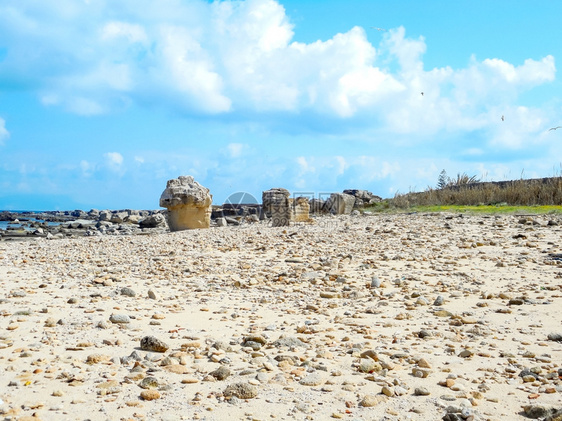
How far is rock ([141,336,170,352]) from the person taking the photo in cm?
368

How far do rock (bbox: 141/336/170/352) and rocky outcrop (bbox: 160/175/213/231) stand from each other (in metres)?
10.1

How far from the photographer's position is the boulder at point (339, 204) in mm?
18828

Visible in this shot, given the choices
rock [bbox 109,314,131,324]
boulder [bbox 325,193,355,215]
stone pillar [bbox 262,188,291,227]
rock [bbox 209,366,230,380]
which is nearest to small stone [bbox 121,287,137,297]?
rock [bbox 109,314,131,324]

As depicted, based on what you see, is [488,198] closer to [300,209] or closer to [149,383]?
[300,209]

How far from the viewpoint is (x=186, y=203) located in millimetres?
13703

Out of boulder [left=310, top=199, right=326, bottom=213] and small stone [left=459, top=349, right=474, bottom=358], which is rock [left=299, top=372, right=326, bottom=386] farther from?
boulder [left=310, top=199, right=326, bottom=213]

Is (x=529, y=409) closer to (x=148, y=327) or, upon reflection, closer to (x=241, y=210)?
(x=148, y=327)

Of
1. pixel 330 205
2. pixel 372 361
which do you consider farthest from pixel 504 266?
pixel 330 205

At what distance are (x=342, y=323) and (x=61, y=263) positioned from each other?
5463mm

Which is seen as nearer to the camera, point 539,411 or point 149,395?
point 539,411

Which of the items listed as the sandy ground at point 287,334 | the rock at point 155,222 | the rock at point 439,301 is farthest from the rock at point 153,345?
the rock at point 155,222

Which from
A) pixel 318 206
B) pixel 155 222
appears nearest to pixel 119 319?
pixel 318 206

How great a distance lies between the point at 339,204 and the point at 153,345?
15503mm

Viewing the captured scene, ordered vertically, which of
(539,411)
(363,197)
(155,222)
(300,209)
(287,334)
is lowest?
(539,411)
